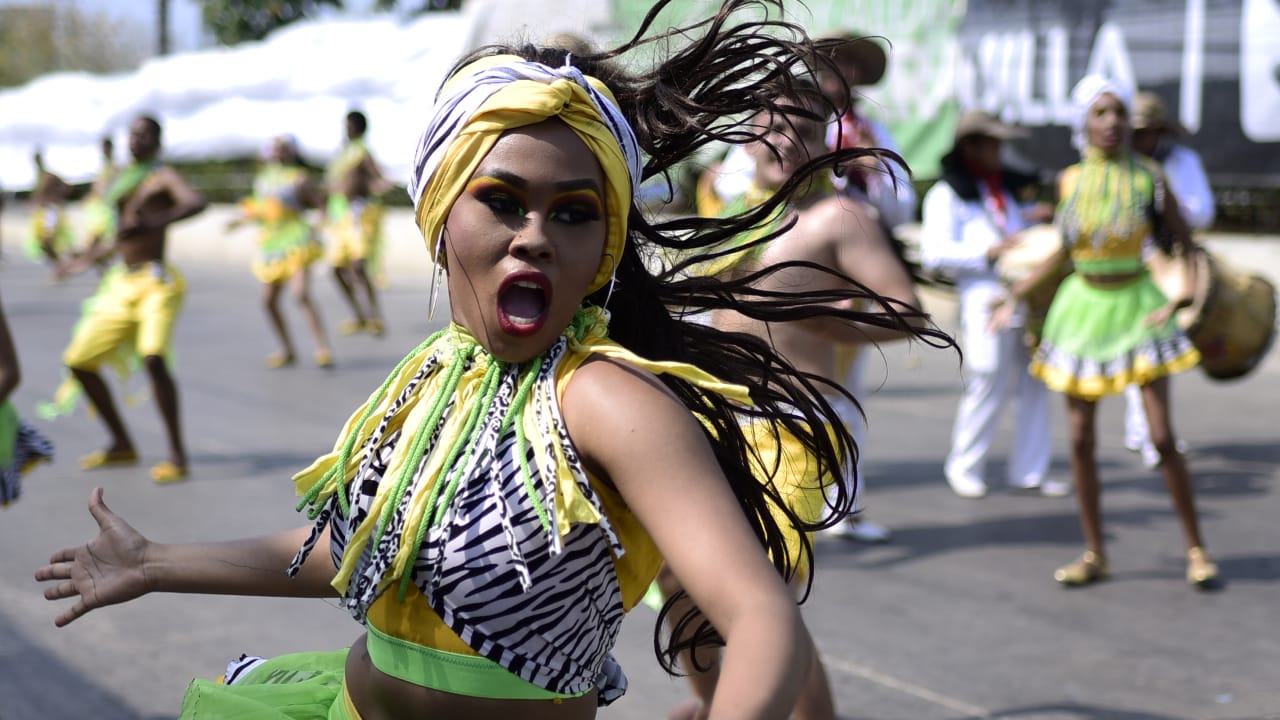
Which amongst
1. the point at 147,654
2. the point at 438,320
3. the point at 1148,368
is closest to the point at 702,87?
the point at 147,654

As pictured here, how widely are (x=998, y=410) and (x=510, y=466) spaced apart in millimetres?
6400

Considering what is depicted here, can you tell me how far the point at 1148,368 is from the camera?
609 cm

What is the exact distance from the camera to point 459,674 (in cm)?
200

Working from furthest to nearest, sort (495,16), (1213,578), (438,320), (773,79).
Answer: (495,16) → (438,320) → (1213,578) → (773,79)

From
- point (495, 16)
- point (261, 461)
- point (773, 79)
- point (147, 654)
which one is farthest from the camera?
point (495, 16)

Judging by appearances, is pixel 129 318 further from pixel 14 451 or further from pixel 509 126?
pixel 509 126

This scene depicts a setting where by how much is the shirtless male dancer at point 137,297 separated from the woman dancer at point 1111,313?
5027 mm

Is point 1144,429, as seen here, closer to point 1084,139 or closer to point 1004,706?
point 1084,139

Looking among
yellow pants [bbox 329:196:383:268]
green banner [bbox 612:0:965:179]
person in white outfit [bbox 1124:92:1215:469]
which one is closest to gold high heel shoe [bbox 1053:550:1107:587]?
person in white outfit [bbox 1124:92:1215:469]

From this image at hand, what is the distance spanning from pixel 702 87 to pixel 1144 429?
23.0 ft

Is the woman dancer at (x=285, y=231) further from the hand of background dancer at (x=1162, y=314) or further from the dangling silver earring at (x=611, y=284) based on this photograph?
the dangling silver earring at (x=611, y=284)

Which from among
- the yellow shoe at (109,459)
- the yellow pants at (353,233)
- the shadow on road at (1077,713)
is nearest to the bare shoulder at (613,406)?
the shadow on road at (1077,713)

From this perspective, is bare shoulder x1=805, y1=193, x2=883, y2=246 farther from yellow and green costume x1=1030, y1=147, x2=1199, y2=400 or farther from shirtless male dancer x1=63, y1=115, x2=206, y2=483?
shirtless male dancer x1=63, y1=115, x2=206, y2=483

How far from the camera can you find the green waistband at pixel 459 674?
199 centimetres
